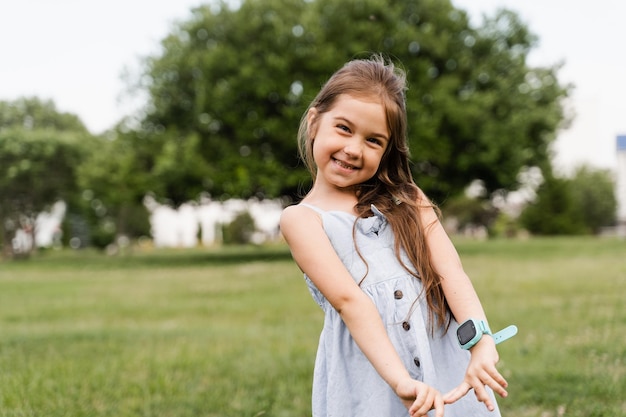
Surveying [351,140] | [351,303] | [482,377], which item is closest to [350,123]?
[351,140]

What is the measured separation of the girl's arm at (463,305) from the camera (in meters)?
2.02

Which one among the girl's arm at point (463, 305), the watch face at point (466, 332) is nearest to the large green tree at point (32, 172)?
the girl's arm at point (463, 305)

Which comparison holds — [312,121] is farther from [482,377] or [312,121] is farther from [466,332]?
[482,377]

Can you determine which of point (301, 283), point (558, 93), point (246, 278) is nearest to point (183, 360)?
point (301, 283)

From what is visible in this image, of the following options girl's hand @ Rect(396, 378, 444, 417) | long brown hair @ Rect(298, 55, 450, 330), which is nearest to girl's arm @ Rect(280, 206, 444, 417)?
girl's hand @ Rect(396, 378, 444, 417)

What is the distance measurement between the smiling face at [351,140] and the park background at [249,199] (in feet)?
2.65

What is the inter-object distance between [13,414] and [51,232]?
5015 centimetres

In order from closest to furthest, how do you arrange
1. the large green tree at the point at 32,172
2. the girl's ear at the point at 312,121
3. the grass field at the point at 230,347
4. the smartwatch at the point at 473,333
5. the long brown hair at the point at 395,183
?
1. the smartwatch at the point at 473,333
2. the long brown hair at the point at 395,183
3. the girl's ear at the point at 312,121
4. the grass field at the point at 230,347
5. the large green tree at the point at 32,172

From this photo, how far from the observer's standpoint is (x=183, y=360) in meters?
6.41

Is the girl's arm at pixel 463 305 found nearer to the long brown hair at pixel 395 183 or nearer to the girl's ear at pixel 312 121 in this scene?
the long brown hair at pixel 395 183

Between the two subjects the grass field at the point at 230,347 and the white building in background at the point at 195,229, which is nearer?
the grass field at the point at 230,347

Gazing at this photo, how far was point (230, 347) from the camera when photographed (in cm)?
733

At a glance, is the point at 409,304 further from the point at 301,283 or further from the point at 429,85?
the point at 429,85

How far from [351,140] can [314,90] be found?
2040 centimetres
